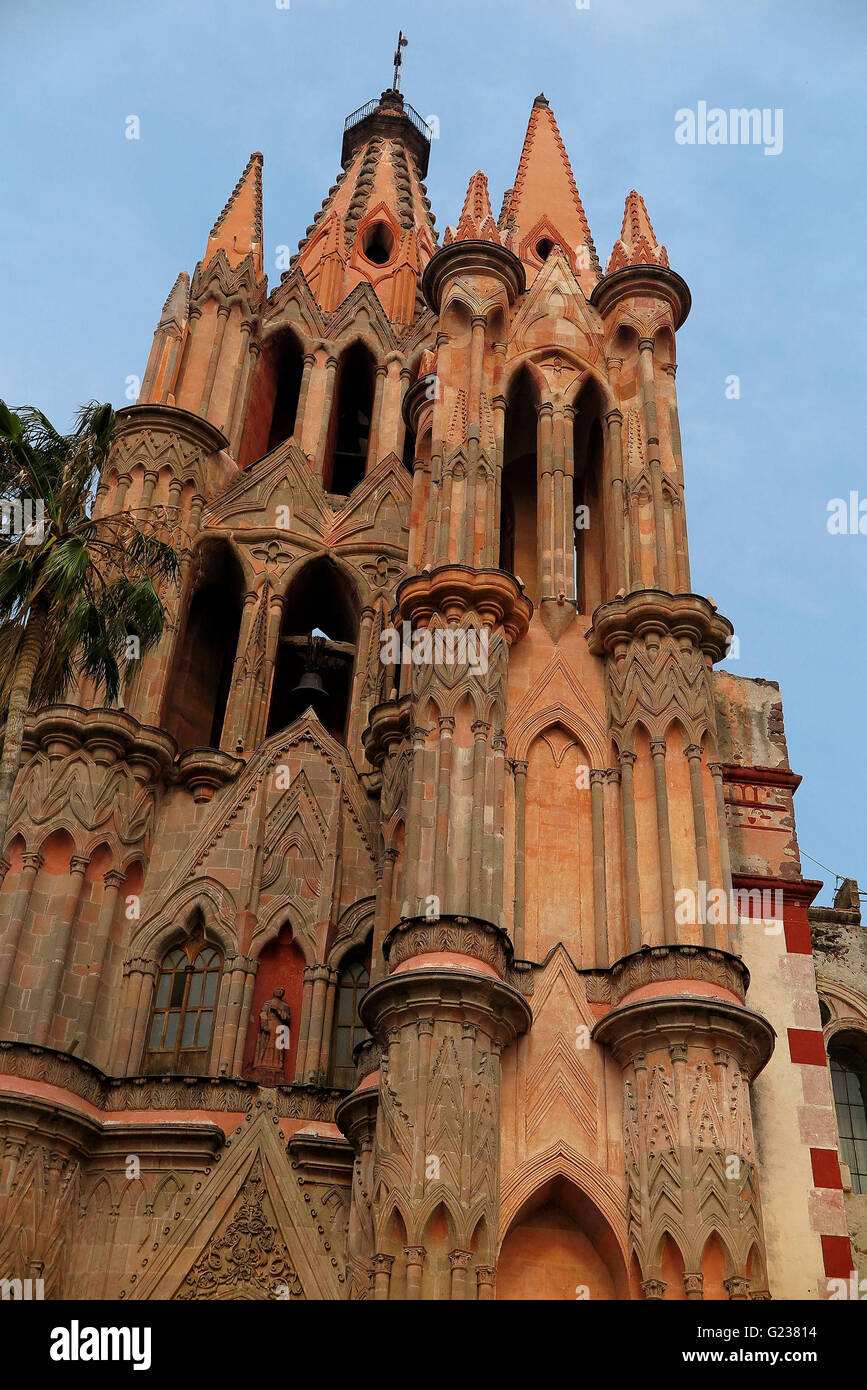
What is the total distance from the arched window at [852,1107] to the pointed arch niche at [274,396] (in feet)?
58.1

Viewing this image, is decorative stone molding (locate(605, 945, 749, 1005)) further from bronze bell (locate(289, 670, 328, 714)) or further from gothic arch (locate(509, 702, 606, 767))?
bronze bell (locate(289, 670, 328, 714))

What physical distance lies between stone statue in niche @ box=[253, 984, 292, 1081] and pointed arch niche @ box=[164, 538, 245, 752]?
6.43 m

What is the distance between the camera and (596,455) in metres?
27.6

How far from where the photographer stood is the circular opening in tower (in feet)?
142

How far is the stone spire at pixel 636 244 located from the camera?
91.1 ft

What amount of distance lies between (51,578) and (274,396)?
19354 mm

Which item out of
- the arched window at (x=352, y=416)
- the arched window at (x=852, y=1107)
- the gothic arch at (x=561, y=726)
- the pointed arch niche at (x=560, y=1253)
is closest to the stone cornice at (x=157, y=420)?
the arched window at (x=352, y=416)

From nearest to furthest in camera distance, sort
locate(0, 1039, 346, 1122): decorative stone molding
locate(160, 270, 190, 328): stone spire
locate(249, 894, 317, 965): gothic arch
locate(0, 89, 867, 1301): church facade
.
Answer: locate(0, 89, 867, 1301): church facade → locate(0, 1039, 346, 1122): decorative stone molding → locate(249, 894, 317, 965): gothic arch → locate(160, 270, 190, 328): stone spire

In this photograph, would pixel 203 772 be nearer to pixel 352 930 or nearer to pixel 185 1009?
pixel 352 930

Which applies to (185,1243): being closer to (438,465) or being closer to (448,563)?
(448,563)

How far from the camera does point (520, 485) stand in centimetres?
2823

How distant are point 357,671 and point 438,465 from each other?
602 cm

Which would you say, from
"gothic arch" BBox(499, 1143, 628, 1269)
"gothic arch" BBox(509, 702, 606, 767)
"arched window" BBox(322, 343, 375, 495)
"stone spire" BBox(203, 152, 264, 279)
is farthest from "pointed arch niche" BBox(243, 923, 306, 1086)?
"stone spire" BBox(203, 152, 264, 279)
